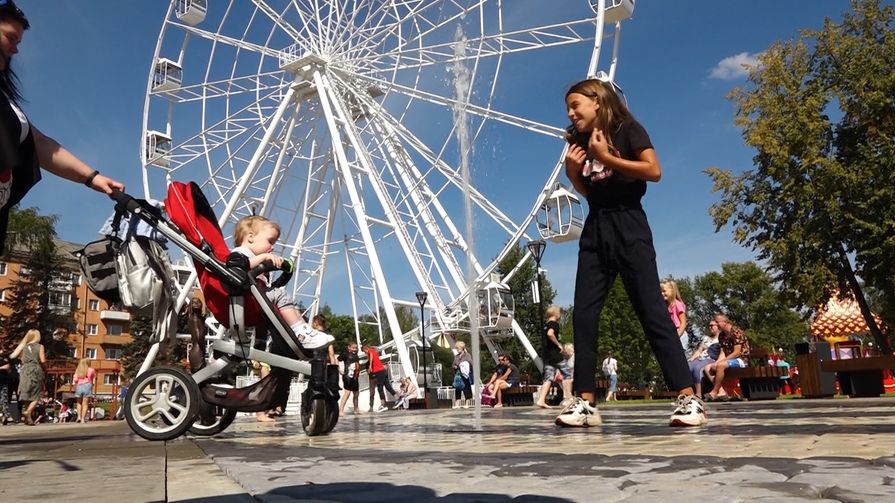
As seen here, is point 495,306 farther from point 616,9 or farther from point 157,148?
point 157,148

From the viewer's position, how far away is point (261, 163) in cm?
2216

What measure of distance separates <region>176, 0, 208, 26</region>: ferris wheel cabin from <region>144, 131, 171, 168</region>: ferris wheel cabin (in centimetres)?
402

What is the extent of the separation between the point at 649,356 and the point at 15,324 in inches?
1605

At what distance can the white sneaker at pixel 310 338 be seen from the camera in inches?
183

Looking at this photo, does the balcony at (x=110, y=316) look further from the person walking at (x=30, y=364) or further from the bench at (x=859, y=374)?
the bench at (x=859, y=374)

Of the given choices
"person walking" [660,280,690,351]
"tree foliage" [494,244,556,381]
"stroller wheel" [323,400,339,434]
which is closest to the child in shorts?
"stroller wheel" [323,400,339,434]

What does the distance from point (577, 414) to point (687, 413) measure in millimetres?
619

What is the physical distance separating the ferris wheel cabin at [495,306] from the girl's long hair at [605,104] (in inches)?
785

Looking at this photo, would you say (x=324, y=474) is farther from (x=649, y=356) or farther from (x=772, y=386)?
(x=649, y=356)

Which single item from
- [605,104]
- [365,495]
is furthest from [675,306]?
[365,495]

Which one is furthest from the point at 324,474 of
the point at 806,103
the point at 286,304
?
the point at 806,103

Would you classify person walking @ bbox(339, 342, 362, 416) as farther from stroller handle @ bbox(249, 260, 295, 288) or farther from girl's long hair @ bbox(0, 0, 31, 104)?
girl's long hair @ bbox(0, 0, 31, 104)

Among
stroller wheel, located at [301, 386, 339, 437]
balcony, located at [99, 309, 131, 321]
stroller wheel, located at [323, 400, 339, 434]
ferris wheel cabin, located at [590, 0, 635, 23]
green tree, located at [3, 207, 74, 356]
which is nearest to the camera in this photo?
stroller wheel, located at [301, 386, 339, 437]

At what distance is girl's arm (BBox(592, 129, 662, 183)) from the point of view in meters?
3.94
